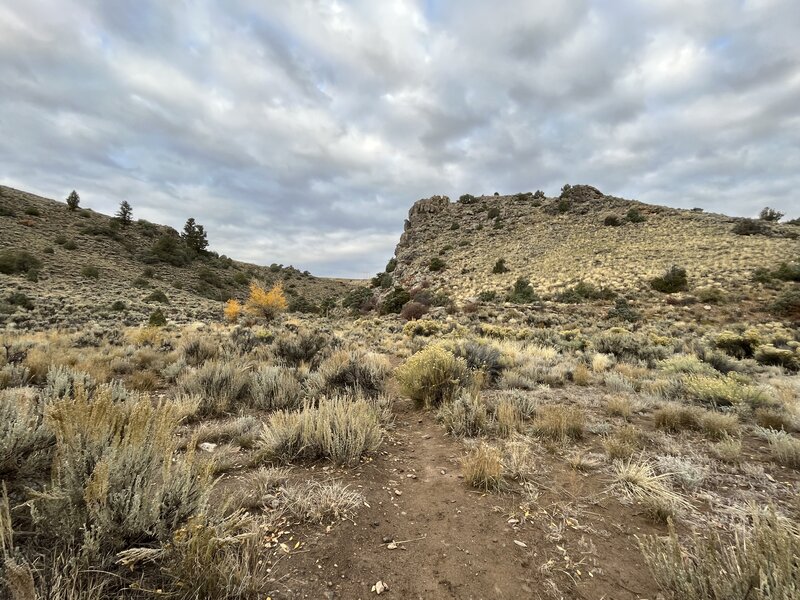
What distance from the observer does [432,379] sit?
254 inches

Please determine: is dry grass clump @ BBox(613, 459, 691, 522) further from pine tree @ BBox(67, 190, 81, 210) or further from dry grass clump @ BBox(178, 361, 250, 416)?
pine tree @ BBox(67, 190, 81, 210)

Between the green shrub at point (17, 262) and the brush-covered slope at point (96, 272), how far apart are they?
79 millimetres

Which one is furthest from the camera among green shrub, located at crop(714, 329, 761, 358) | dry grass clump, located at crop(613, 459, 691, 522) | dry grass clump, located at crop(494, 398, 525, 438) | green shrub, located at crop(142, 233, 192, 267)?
green shrub, located at crop(142, 233, 192, 267)

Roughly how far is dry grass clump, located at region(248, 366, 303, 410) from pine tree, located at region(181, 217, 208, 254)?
178 ft

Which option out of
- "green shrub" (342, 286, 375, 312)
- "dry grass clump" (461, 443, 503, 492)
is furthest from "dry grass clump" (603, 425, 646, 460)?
"green shrub" (342, 286, 375, 312)

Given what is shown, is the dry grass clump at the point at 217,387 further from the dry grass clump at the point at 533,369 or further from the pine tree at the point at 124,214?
the pine tree at the point at 124,214

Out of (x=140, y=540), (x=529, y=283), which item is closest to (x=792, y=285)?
(x=529, y=283)

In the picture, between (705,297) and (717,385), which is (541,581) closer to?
(717,385)

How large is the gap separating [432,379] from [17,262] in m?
39.8

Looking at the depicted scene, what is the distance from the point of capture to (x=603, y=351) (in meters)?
12.6

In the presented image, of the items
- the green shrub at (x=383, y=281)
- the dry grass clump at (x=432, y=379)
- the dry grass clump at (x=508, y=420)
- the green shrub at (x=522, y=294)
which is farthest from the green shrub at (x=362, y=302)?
the dry grass clump at (x=508, y=420)

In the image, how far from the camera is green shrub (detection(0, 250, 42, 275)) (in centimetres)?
2803

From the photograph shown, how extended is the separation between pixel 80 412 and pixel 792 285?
34.9 metres

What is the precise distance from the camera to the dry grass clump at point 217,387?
18.5 ft
